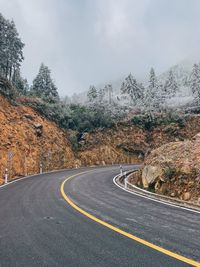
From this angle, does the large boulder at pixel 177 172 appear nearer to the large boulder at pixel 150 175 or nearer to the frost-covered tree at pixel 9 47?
the large boulder at pixel 150 175

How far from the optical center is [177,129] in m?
53.6

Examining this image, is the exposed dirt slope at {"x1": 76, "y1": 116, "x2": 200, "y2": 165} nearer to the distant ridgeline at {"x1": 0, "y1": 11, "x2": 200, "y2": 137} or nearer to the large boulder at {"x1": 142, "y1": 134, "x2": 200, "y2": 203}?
the distant ridgeline at {"x1": 0, "y1": 11, "x2": 200, "y2": 137}

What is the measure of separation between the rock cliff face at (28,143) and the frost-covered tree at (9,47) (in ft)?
64.6

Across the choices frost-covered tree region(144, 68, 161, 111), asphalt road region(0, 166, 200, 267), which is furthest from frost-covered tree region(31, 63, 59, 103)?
asphalt road region(0, 166, 200, 267)

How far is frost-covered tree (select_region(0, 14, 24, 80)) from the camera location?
2254 inches

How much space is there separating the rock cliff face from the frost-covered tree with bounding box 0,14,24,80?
64.6 feet

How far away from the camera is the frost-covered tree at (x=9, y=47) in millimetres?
57263

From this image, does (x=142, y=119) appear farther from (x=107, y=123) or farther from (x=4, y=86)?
(x=4, y=86)

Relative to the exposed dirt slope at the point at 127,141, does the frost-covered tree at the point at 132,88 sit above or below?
above

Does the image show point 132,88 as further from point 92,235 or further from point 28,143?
point 92,235

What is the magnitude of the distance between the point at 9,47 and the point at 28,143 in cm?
3306

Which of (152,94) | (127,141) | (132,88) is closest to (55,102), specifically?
(127,141)

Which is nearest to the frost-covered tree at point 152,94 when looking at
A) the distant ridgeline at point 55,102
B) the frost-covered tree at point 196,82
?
the distant ridgeline at point 55,102

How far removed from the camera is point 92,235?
6984 mm
